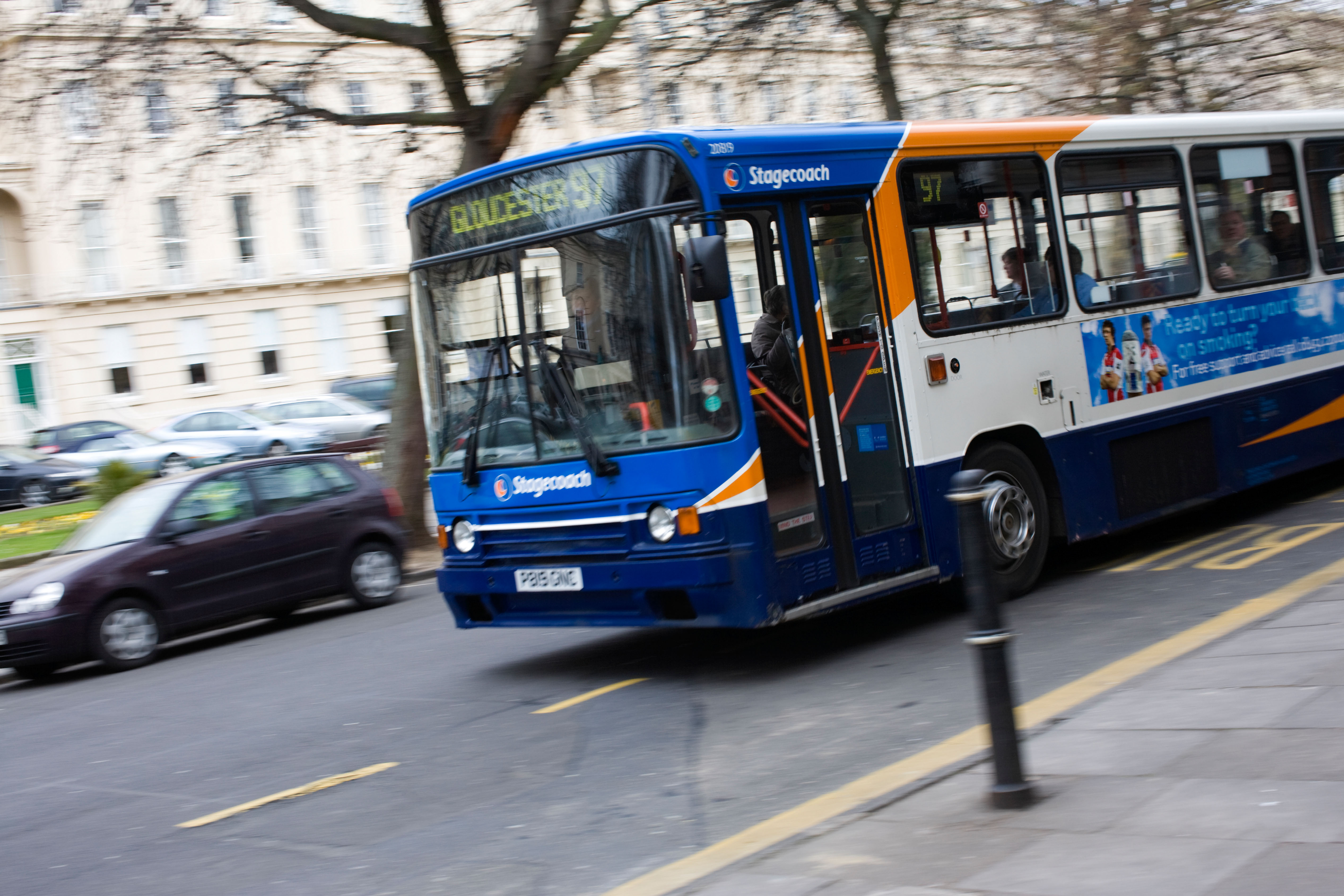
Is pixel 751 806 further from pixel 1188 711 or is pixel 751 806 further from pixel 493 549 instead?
pixel 493 549

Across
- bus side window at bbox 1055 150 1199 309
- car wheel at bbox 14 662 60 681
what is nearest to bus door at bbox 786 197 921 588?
bus side window at bbox 1055 150 1199 309

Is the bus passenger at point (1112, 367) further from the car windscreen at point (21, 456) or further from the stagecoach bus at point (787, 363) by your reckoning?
the car windscreen at point (21, 456)

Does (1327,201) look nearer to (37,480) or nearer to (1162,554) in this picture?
(1162,554)

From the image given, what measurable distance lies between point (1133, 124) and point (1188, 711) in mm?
5806

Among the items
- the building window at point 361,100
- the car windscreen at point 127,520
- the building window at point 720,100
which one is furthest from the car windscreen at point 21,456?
the car windscreen at point 127,520

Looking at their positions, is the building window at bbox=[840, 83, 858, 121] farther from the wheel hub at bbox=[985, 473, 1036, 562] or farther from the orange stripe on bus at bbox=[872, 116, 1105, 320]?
the wheel hub at bbox=[985, 473, 1036, 562]

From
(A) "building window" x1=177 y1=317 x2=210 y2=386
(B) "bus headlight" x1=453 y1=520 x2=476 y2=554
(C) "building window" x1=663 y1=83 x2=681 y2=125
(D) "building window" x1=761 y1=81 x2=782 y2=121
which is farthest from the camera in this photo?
(A) "building window" x1=177 y1=317 x2=210 y2=386

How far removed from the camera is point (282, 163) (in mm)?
17891

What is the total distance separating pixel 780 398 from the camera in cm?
767

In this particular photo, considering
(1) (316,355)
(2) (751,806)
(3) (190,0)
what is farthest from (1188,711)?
(1) (316,355)

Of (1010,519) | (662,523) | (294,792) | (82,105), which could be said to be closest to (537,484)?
(662,523)

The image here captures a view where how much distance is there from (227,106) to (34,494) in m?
18.0

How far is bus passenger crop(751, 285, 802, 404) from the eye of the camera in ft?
25.2

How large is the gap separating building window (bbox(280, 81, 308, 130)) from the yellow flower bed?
890 centimetres
